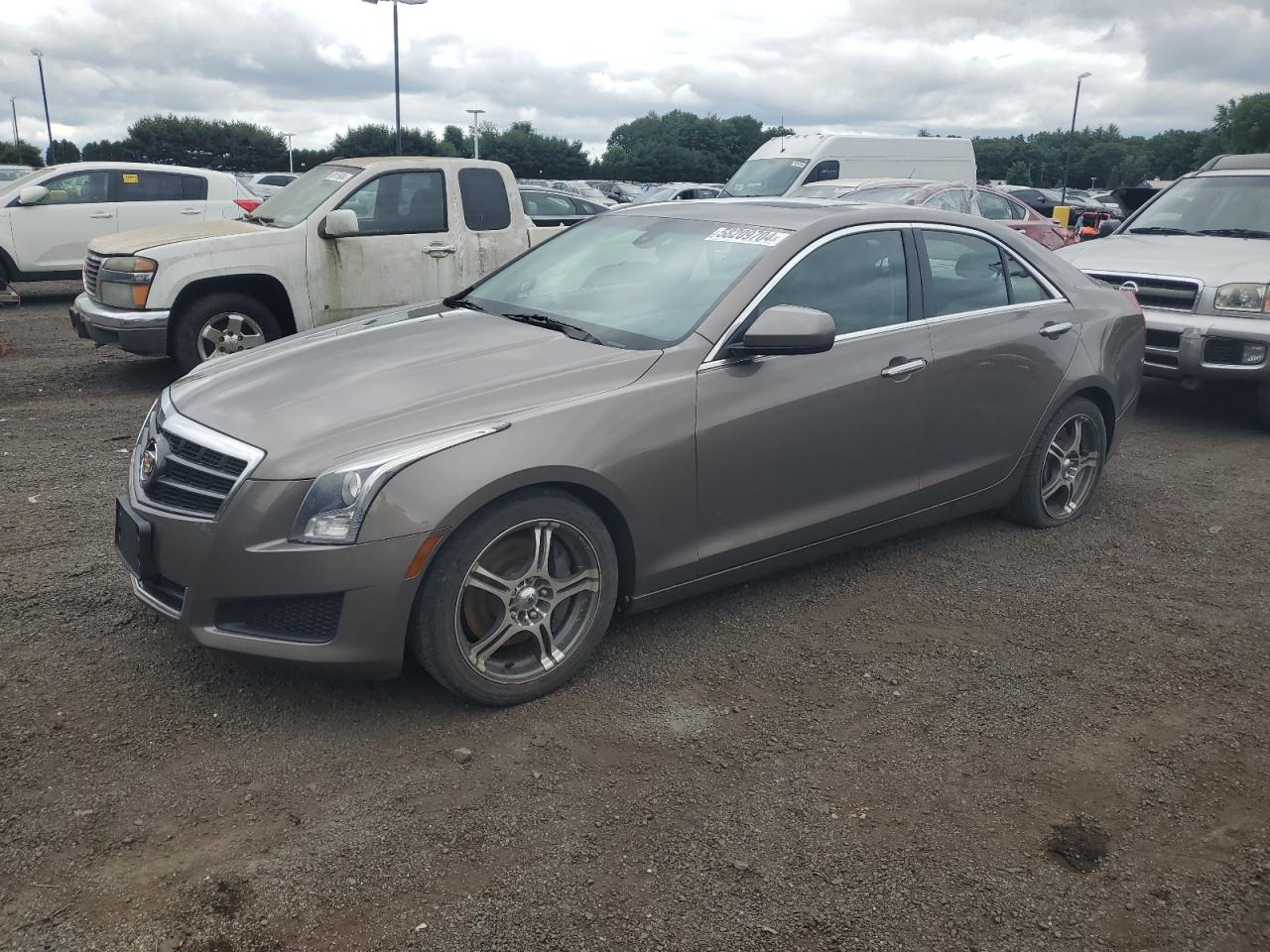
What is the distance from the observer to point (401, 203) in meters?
8.73

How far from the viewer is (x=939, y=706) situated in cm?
368

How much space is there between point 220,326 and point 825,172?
10.9m

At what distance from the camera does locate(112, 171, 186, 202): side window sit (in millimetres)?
13766

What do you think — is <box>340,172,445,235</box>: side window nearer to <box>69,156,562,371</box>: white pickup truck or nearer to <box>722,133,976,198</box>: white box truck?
<box>69,156,562,371</box>: white pickup truck

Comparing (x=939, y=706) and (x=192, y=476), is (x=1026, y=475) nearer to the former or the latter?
(x=939, y=706)

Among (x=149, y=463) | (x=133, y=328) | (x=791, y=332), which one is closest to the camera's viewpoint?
(x=149, y=463)

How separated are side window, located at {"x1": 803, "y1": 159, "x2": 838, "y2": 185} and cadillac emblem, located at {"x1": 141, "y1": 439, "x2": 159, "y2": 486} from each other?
14031 millimetres

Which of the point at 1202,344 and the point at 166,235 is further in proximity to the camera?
the point at 166,235

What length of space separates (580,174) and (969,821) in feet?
255

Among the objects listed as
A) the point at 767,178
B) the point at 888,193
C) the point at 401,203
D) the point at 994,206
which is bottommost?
the point at 401,203

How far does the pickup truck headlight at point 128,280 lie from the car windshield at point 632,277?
4124 mm

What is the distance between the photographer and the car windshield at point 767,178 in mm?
16344

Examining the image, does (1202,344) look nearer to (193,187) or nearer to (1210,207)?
(1210,207)

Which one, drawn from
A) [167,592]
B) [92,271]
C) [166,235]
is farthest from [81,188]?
[167,592]
